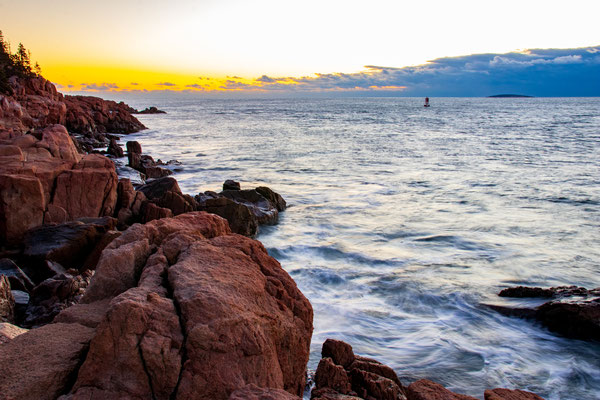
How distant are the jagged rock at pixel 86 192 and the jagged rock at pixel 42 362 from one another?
21.1 ft

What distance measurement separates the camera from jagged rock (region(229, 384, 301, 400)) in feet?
8.63

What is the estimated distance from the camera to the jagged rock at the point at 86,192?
8.80m

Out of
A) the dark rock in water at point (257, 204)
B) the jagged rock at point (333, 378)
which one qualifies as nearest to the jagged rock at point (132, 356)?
the jagged rock at point (333, 378)

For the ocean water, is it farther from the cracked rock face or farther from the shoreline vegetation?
the cracked rock face

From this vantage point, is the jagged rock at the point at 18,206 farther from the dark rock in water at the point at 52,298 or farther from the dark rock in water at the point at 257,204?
the dark rock in water at the point at 257,204

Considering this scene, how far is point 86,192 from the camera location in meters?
9.02

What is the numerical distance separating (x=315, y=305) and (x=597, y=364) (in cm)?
419

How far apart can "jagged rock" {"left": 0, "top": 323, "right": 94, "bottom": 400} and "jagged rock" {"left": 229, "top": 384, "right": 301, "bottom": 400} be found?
3.55 ft

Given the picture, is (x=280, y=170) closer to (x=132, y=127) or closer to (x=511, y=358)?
(x=511, y=358)

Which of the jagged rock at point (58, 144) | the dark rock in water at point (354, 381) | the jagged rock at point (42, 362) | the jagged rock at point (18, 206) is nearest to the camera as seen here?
the jagged rock at point (42, 362)

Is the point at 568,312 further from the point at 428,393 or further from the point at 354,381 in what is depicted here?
the point at 354,381

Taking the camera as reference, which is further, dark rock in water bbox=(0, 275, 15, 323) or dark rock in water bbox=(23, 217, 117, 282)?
dark rock in water bbox=(23, 217, 117, 282)

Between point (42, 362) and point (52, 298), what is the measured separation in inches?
115

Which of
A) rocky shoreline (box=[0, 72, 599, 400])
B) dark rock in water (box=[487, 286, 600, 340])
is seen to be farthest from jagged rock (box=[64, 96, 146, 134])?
dark rock in water (box=[487, 286, 600, 340])
